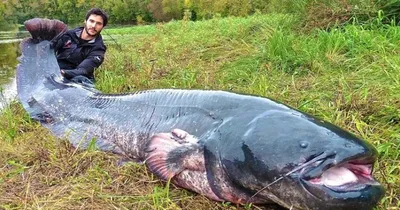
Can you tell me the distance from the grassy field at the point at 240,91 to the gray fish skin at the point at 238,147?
0.44 feet

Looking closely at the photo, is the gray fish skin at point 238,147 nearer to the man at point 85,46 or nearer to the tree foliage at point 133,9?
the man at point 85,46

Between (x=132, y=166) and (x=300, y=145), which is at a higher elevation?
(x=300, y=145)

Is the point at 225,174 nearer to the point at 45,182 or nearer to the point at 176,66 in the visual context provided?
the point at 45,182

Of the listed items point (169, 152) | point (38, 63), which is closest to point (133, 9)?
point (38, 63)

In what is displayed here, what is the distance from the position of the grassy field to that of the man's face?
19.4 inches

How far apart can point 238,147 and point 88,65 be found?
3560 millimetres

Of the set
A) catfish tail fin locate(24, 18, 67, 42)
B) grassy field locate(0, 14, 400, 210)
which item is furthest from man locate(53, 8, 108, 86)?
catfish tail fin locate(24, 18, 67, 42)

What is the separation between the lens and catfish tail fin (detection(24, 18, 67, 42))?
4781 millimetres

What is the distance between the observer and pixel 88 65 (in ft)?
17.5

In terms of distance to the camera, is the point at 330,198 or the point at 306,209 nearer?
the point at 330,198

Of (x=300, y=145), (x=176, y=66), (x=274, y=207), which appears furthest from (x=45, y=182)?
(x=176, y=66)

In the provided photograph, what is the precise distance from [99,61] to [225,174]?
365 cm

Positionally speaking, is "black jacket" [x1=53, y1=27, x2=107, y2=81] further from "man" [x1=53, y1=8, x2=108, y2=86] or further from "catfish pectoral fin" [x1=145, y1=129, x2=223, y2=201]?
"catfish pectoral fin" [x1=145, y1=129, x2=223, y2=201]

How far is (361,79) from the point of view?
11.8 feet
